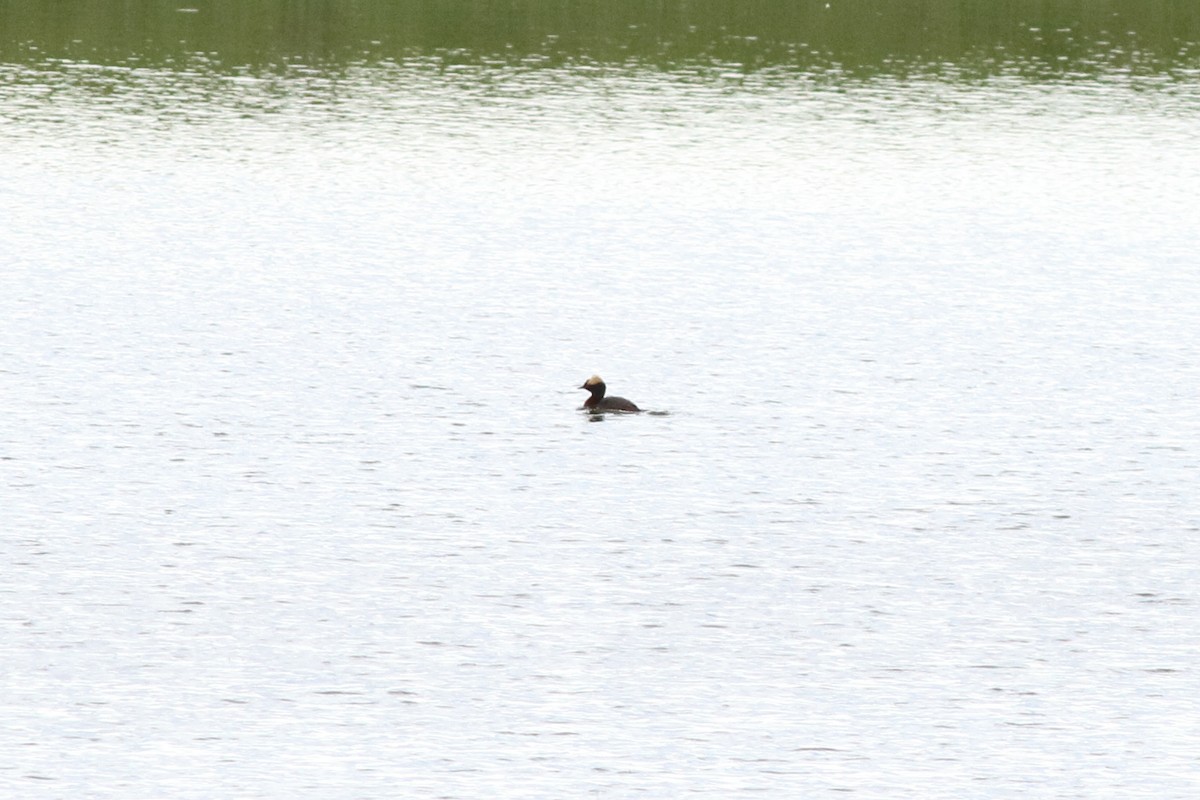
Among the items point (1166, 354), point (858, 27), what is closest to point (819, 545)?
point (1166, 354)

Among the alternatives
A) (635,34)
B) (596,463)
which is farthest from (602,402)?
(635,34)

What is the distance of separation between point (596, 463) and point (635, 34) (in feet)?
237

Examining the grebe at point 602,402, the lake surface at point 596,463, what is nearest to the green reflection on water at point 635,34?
the lake surface at point 596,463

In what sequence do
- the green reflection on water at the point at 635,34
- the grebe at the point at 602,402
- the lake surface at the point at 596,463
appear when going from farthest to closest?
the green reflection on water at the point at 635,34
the grebe at the point at 602,402
the lake surface at the point at 596,463

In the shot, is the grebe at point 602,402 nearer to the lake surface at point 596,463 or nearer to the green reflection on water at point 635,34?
the lake surface at point 596,463

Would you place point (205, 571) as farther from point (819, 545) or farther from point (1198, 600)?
point (1198, 600)

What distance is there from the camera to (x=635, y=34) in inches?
4090

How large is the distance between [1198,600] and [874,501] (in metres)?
6.01

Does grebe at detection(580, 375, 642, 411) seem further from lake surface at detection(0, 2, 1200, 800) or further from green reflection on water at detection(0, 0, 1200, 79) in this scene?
green reflection on water at detection(0, 0, 1200, 79)

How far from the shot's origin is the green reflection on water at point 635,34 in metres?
95.6

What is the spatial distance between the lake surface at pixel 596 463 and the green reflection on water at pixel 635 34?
19242 millimetres

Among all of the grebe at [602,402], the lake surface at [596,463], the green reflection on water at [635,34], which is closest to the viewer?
the lake surface at [596,463]

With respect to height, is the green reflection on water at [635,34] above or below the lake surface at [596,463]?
below

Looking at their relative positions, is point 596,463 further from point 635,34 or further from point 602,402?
point 635,34
